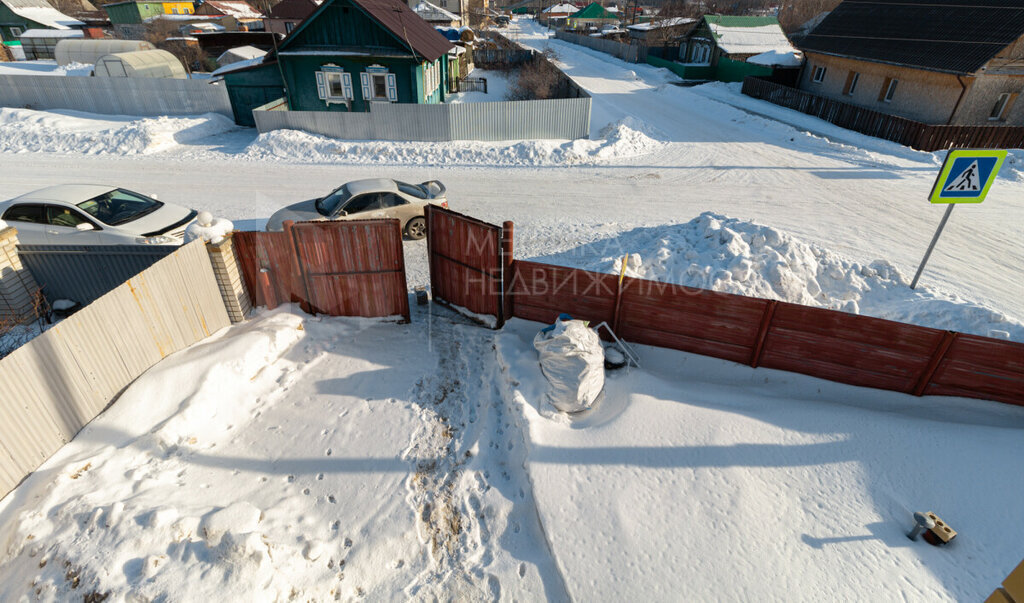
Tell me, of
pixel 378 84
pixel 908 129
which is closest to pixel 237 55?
pixel 378 84

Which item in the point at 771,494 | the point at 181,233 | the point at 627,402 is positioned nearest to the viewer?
the point at 771,494

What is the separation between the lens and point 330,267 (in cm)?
789

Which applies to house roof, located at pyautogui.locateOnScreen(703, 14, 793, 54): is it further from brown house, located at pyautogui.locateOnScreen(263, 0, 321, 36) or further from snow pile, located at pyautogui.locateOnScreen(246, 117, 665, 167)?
brown house, located at pyautogui.locateOnScreen(263, 0, 321, 36)

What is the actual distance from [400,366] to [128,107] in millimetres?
23899

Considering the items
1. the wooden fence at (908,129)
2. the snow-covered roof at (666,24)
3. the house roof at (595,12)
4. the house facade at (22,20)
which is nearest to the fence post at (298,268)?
the wooden fence at (908,129)

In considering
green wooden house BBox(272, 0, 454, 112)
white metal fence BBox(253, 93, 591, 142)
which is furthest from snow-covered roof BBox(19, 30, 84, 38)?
white metal fence BBox(253, 93, 591, 142)

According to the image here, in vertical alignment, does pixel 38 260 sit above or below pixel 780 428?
above

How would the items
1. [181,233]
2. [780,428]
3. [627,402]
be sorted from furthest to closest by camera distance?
[181,233] < [627,402] < [780,428]

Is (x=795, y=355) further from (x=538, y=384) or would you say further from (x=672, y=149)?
(x=672, y=149)

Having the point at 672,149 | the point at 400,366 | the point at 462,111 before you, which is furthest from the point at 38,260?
the point at 672,149

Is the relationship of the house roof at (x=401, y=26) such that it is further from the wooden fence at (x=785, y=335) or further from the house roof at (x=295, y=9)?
the house roof at (x=295, y=9)

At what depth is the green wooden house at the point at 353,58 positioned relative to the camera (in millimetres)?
19281

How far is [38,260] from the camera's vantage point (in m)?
7.84

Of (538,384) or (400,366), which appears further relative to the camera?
(400,366)
